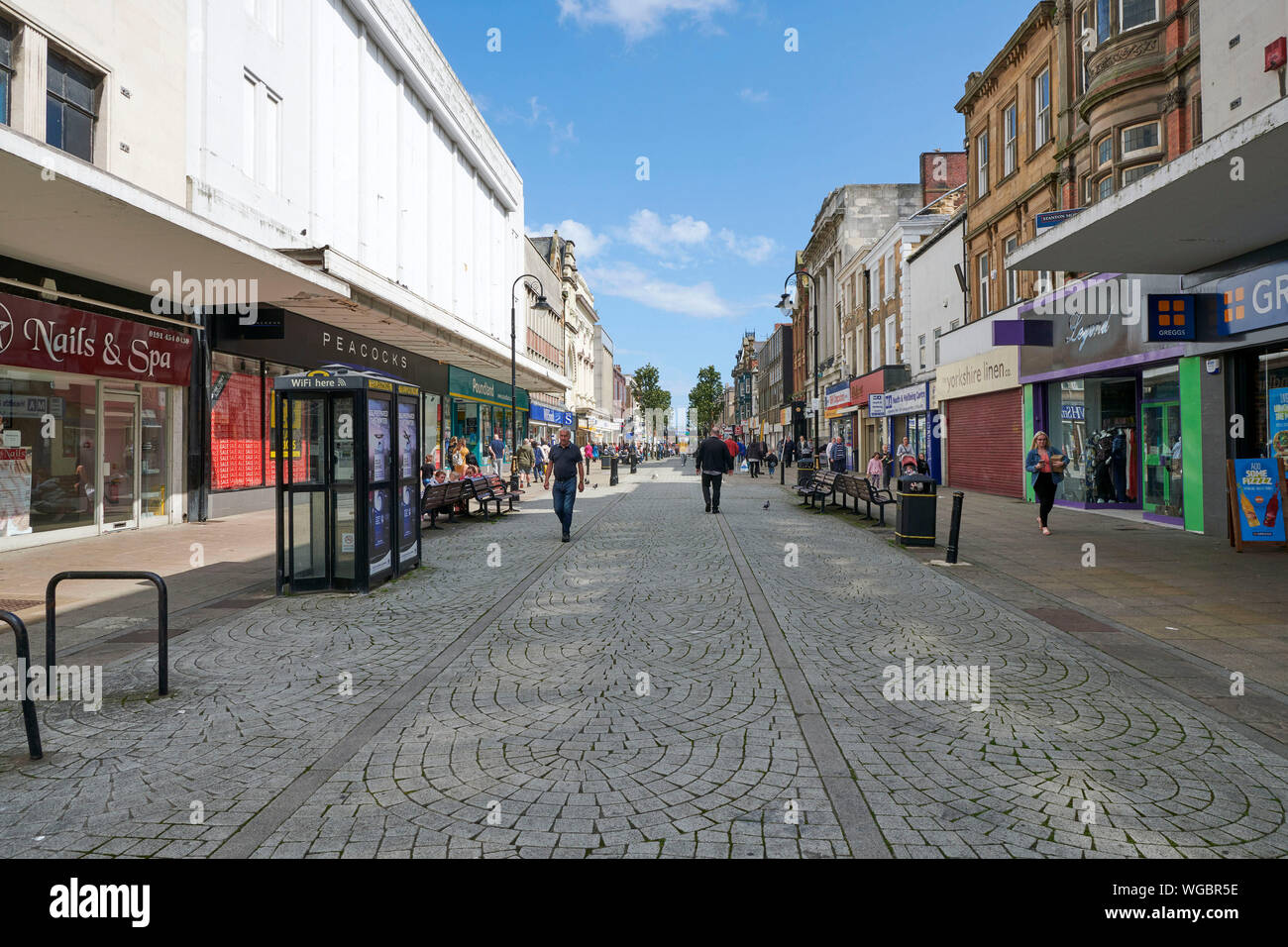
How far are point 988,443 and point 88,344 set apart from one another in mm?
21685

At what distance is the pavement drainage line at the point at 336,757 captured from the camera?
10.0 ft

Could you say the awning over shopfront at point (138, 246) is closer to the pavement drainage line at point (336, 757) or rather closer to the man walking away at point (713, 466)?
the pavement drainage line at point (336, 757)

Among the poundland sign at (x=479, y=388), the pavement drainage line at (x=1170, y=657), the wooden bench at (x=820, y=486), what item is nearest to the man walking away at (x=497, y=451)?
the poundland sign at (x=479, y=388)

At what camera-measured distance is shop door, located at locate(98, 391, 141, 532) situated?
13438 millimetres

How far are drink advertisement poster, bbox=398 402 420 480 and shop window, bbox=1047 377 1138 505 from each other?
14.1 metres

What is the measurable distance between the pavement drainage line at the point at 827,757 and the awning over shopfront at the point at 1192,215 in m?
6.30

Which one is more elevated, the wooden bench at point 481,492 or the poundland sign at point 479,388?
the poundland sign at point 479,388

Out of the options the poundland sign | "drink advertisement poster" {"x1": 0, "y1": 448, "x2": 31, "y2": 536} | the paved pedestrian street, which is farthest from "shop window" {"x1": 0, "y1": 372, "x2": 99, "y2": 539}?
the poundland sign

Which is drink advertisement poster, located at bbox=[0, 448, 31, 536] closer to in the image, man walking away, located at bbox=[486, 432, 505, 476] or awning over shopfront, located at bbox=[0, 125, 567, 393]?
awning over shopfront, located at bbox=[0, 125, 567, 393]

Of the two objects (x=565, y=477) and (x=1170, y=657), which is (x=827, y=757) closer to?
(x=1170, y=657)

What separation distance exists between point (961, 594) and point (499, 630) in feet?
16.0

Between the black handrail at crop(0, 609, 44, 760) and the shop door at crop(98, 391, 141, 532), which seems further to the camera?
the shop door at crop(98, 391, 141, 532)

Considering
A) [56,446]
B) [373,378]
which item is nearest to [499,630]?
[373,378]
